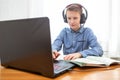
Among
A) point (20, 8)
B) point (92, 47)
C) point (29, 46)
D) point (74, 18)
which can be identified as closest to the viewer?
point (29, 46)

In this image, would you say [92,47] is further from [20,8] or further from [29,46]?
[20,8]

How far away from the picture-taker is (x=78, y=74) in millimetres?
835

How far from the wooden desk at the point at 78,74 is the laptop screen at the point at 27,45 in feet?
0.11

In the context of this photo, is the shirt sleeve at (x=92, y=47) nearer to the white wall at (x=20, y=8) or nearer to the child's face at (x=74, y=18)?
the child's face at (x=74, y=18)

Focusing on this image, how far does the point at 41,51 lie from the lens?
2.42 feet

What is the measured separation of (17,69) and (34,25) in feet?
1.00

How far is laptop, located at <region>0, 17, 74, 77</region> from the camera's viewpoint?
718 millimetres

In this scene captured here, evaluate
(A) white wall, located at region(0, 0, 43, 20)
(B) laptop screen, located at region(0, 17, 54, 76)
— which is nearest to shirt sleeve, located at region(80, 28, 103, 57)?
(B) laptop screen, located at region(0, 17, 54, 76)

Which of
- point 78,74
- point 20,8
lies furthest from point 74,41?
point 78,74

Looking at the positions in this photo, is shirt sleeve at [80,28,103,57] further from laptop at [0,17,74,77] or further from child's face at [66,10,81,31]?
laptop at [0,17,74,77]

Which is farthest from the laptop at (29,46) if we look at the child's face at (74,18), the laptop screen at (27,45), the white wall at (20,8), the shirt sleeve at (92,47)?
the white wall at (20,8)

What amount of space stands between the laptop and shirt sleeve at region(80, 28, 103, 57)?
0.33 metres

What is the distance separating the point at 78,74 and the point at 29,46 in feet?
0.83

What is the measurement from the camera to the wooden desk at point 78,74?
781mm
